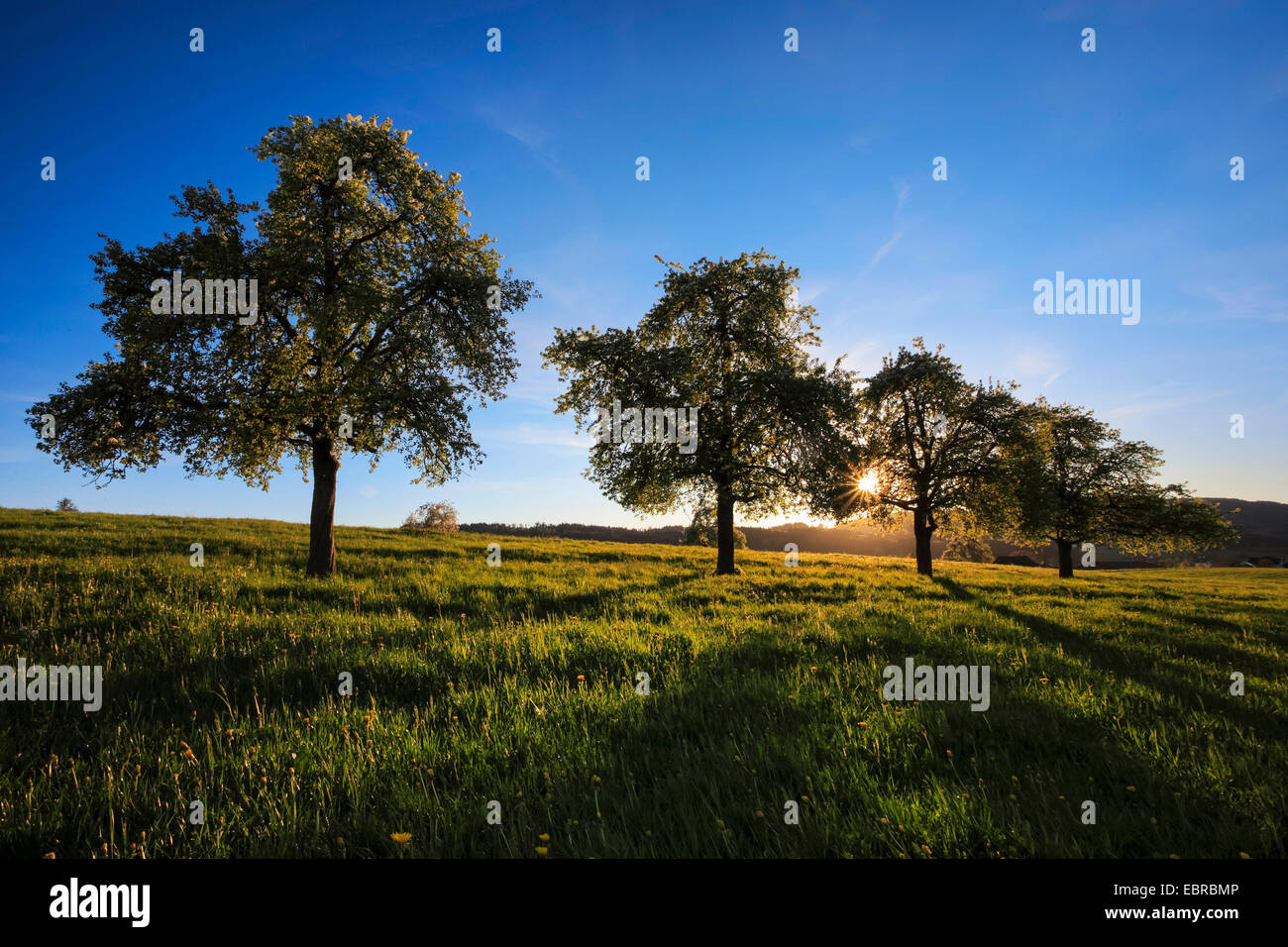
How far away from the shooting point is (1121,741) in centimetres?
425

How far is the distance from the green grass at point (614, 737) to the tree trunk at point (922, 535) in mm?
14983

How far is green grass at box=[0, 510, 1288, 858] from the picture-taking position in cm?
295

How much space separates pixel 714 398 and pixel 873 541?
370 ft

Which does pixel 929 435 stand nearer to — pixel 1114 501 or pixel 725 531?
pixel 725 531

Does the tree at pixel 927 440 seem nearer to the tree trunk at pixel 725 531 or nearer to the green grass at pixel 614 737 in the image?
the tree trunk at pixel 725 531

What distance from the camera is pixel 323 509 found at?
1453 centimetres

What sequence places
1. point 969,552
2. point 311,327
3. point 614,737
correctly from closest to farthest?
point 614,737 < point 311,327 < point 969,552

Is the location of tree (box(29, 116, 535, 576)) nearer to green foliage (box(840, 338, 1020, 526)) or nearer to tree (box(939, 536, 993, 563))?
green foliage (box(840, 338, 1020, 526))

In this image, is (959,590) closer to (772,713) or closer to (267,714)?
(772,713)

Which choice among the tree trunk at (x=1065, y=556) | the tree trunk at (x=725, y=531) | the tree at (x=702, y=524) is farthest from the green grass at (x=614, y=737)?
the tree trunk at (x=1065, y=556)

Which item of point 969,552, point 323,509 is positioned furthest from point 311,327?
point 969,552

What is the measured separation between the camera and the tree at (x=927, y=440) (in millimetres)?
25469

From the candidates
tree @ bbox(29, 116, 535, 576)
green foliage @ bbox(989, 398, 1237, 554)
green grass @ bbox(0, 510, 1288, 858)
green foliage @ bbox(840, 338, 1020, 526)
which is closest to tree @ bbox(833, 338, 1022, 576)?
green foliage @ bbox(840, 338, 1020, 526)
